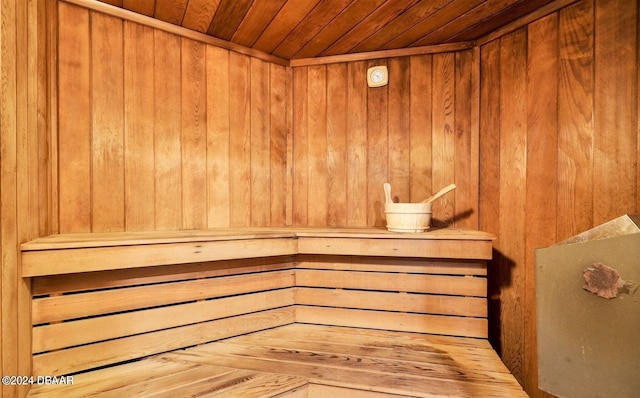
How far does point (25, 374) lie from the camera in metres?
1.42

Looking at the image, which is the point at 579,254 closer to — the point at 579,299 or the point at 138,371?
the point at 579,299

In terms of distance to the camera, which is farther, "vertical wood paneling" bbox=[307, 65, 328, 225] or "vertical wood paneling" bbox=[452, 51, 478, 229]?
"vertical wood paneling" bbox=[307, 65, 328, 225]

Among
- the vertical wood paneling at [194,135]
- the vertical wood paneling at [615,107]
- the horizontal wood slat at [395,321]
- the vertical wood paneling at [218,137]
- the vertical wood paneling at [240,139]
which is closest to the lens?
the vertical wood paneling at [615,107]

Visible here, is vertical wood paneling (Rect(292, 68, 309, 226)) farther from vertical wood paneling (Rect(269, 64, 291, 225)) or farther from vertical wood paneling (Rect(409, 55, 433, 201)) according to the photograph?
vertical wood paneling (Rect(409, 55, 433, 201))

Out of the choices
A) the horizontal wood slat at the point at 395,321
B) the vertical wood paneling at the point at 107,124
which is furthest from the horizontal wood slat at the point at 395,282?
the vertical wood paneling at the point at 107,124

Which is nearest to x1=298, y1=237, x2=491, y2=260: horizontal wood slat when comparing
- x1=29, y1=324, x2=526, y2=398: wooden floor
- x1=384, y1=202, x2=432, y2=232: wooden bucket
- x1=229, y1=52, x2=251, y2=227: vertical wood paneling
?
x1=384, y1=202, x2=432, y2=232: wooden bucket

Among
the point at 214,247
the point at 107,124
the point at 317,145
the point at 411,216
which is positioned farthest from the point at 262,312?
the point at 107,124

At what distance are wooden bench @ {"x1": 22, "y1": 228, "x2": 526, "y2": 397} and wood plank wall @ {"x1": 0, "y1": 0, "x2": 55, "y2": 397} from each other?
9 centimetres

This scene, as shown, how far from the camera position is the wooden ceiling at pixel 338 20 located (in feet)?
6.44

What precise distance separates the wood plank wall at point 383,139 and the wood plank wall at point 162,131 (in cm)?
20

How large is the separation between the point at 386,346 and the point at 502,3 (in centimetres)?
193

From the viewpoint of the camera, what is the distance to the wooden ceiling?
196cm

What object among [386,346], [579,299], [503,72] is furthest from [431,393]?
[503,72]

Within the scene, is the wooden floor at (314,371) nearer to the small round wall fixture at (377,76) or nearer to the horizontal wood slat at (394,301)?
the horizontal wood slat at (394,301)
